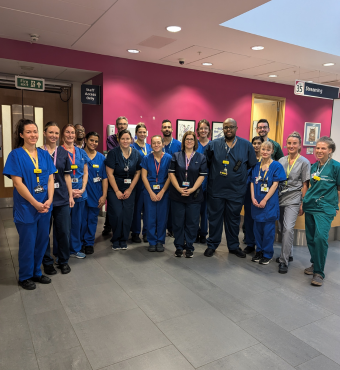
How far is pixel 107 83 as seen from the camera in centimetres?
573

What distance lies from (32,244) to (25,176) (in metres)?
0.63

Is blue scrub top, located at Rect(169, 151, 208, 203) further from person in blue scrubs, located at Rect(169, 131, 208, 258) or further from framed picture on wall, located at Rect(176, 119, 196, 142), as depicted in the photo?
framed picture on wall, located at Rect(176, 119, 196, 142)

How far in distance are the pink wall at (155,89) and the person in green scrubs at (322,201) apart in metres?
3.72

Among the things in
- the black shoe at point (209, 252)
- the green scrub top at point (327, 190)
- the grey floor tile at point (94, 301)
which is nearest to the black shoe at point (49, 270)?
the grey floor tile at point (94, 301)

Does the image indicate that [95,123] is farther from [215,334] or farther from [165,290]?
[215,334]

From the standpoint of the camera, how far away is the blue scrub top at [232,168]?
3.70m

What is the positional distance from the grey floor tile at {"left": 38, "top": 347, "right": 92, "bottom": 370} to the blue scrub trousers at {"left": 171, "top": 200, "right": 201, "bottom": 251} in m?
1.97

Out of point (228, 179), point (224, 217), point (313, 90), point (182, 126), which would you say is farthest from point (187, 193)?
point (313, 90)

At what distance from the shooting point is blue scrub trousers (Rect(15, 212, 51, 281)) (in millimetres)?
2803

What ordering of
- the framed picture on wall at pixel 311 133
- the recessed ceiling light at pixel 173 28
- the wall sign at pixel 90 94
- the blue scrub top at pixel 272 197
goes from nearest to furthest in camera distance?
the blue scrub top at pixel 272 197, the recessed ceiling light at pixel 173 28, the wall sign at pixel 90 94, the framed picture on wall at pixel 311 133

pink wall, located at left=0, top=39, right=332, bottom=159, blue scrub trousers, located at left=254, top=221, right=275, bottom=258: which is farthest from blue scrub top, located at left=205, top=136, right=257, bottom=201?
pink wall, located at left=0, top=39, right=332, bottom=159

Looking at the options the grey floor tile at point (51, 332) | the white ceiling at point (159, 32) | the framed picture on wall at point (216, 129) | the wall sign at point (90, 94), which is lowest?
the grey floor tile at point (51, 332)

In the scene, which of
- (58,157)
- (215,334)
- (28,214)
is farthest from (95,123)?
(215,334)

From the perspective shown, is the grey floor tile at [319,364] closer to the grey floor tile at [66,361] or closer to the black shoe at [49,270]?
the grey floor tile at [66,361]
